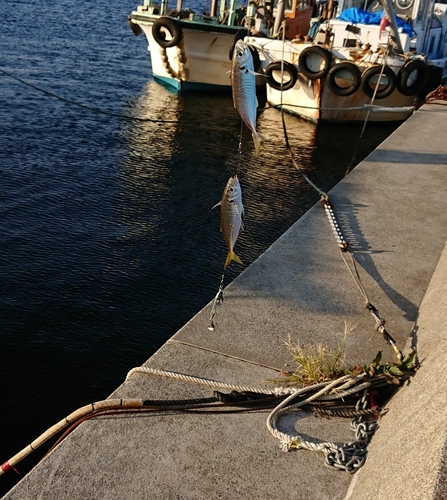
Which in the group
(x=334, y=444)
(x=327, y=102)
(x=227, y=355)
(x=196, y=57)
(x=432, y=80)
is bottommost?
(x=327, y=102)

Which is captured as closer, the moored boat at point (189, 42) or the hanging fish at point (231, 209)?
the hanging fish at point (231, 209)

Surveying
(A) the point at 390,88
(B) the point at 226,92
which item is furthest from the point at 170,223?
(B) the point at 226,92

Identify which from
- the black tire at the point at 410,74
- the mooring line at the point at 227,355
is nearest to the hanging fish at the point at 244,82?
the mooring line at the point at 227,355

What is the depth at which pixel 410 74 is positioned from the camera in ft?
54.0

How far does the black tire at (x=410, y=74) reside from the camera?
53.6ft

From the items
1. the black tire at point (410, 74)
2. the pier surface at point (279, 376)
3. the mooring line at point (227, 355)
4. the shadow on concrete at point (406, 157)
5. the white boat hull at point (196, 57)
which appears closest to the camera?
the pier surface at point (279, 376)

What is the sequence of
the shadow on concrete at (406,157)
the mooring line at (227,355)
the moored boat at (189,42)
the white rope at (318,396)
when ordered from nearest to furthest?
the white rope at (318,396) < the mooring line at (227,355) < the shadow on concrete at (406,157) < the moored boat at (189,42)

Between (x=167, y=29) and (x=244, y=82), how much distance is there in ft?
49.5

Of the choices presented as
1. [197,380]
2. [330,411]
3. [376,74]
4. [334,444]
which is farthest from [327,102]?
[334,444]

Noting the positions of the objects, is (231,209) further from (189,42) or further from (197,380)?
(189,42)

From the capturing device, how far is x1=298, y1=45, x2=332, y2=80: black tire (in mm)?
15992

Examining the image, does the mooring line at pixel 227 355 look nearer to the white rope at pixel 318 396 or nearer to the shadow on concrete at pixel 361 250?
the white rope at pixel 318 396

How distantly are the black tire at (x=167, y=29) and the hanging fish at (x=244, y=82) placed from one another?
48.4 feet

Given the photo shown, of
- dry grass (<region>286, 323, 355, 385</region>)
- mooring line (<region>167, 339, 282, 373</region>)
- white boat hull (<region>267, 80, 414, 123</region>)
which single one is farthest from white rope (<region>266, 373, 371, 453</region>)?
white boat hull (<region>267, 80, 414, 123</region>)
